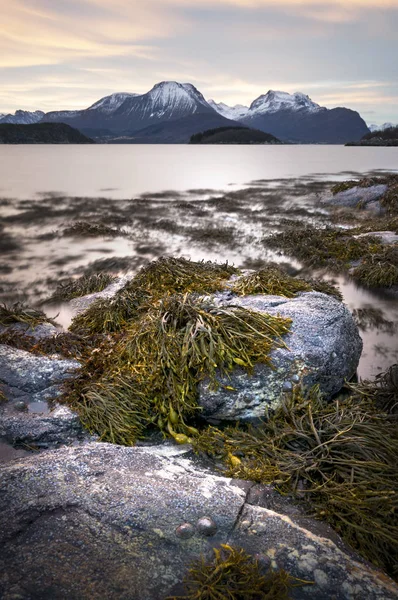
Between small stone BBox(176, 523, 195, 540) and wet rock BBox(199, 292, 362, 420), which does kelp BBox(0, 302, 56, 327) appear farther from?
small stone BBox(176, 523, 195, 540)

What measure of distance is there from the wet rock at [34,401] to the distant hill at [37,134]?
172672 mm

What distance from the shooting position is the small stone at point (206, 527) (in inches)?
120

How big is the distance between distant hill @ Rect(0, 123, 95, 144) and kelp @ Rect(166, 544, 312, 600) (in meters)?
176

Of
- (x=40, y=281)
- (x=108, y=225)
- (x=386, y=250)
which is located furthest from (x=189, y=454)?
(x=108, y=225)

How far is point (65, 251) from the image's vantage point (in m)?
15.8

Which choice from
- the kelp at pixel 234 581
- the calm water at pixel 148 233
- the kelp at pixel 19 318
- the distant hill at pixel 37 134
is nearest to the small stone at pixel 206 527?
the kelp at pixel 234 581

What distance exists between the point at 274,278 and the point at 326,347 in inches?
98.7

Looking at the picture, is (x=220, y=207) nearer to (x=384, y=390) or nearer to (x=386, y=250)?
(x=386, y=250)

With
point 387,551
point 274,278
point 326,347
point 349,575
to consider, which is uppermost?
point 274,278

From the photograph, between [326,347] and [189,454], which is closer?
[189,454]

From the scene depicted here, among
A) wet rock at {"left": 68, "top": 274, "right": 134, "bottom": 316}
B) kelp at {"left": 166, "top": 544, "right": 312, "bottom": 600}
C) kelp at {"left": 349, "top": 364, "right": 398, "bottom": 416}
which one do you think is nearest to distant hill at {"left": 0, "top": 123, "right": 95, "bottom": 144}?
wet rock at {"left": 68, "top": 274, "right": 134, "bottom": 316}

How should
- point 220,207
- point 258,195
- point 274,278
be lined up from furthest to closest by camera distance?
point 258,195 < point 220,207 < point 274,278

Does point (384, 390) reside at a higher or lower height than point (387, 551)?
higher

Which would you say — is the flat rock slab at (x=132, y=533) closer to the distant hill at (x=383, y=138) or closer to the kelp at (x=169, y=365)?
the kelp at (x=169, y=365)
